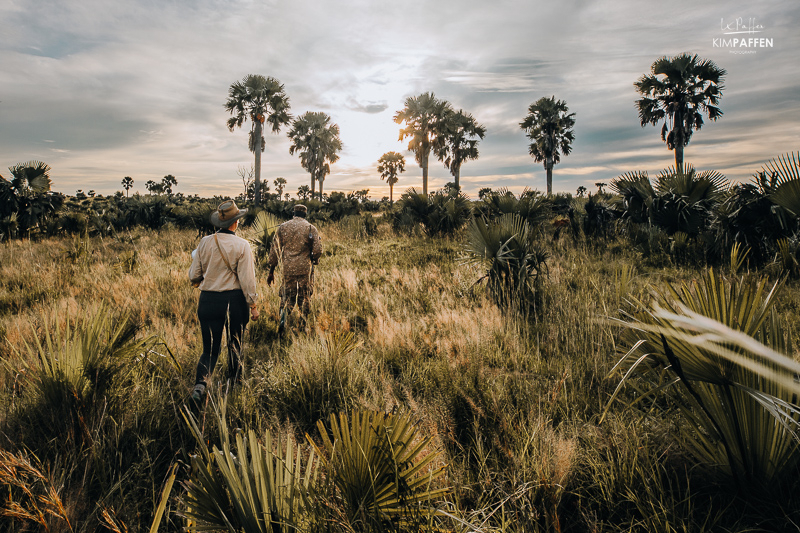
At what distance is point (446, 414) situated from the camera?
2654 millimetres

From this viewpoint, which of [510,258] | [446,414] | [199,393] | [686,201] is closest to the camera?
[446,414]

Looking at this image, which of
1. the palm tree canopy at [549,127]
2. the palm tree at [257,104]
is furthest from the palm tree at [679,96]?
the palm tree at [257,104]

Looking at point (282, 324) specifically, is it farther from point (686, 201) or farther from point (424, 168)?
point (424, 168)

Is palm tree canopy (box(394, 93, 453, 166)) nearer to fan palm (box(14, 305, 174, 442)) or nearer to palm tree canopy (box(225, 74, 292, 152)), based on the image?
palm tree canopy (box(225, 74, 292, 152))

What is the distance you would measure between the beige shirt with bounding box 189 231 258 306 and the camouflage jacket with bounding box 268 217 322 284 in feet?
5.96

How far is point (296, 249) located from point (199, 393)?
110 inches

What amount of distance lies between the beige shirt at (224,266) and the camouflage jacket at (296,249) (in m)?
1.82

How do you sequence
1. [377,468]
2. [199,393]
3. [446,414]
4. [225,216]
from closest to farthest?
[377,468] < [446,414] < [199,393] < [225,216]

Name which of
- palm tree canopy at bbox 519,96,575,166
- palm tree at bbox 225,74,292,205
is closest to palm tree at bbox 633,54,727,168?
palm tree canopy at bbox 519,96,575,166

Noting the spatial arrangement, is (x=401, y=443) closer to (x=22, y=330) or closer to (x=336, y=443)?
(x=336, y=443)

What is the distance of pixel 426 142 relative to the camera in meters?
35.2

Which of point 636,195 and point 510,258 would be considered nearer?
point 510,258

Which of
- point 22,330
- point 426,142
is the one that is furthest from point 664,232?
point 426,142

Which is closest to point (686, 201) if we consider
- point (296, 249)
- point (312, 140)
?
point (296, 249)
